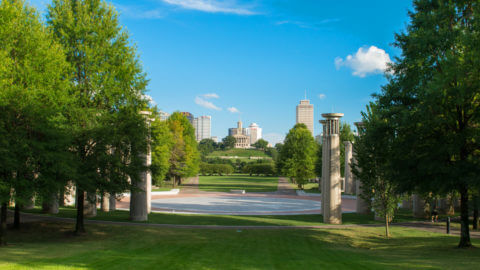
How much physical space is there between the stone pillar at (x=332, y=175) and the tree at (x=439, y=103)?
762 centimetres

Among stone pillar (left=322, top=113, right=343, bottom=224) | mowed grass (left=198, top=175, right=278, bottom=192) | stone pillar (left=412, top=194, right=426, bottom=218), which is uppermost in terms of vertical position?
stone pillar (left=322, top=113, right=343, bottom=224)

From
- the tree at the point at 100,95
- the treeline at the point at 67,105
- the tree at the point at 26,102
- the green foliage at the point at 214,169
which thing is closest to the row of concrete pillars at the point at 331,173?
the treeline at the point at 67,105

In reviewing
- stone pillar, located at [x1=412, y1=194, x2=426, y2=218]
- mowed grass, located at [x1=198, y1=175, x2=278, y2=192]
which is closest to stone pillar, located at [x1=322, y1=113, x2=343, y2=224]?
stone pillar, located at [x1=412, y1=194, x2=426, y2=218]

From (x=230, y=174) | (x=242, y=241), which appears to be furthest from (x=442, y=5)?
(x=230, y=174)

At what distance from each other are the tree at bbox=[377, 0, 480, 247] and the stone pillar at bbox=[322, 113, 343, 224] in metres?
7.62

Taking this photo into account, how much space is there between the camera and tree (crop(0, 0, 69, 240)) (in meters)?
14.4

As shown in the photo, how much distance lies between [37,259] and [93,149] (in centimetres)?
673

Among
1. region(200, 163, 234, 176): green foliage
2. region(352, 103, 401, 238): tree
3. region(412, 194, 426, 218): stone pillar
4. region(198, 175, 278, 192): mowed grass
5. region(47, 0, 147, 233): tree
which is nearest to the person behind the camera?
region(47, 0, 147, 233): tree

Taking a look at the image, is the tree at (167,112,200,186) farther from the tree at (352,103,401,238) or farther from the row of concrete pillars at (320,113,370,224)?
the tree at (352,103,401,238)

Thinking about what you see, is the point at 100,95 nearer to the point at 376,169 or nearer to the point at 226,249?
the point at 226,249

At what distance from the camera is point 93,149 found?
1764 cm

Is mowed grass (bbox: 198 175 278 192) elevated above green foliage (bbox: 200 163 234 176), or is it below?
below

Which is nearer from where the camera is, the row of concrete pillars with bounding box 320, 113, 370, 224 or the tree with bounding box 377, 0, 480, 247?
the tree with bounding box 377, 0, 480, 247

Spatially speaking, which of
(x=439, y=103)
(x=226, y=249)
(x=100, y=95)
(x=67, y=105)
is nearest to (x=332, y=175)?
(x=439, y=103)
